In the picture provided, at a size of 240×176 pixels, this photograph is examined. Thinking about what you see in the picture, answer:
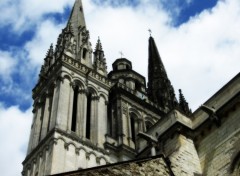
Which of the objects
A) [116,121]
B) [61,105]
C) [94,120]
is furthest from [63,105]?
[116,121]

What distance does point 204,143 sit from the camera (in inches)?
499

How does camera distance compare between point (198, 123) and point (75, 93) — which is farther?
point (75, 93)

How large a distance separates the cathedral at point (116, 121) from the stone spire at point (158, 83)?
0.22ft

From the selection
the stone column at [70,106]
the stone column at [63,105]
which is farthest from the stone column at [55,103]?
the stone column at [70,106]

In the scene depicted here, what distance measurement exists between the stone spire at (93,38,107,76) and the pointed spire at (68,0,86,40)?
169cm

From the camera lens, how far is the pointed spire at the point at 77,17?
29944mm

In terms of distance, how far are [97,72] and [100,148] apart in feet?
18.2

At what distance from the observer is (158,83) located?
3341cm

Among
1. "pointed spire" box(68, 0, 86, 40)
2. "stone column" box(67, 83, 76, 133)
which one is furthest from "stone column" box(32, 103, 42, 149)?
"pointed spire" box(68, 0, 86, 40)

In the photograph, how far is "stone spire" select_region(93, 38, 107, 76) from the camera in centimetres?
2734

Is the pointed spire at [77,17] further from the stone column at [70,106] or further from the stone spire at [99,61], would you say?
the stone column at [70,106]

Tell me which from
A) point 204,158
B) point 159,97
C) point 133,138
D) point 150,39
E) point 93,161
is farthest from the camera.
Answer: point 150,39

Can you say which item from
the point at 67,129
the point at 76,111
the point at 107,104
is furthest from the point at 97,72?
the point at 67,129

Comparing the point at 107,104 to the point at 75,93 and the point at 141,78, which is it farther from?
the point at 141,78
